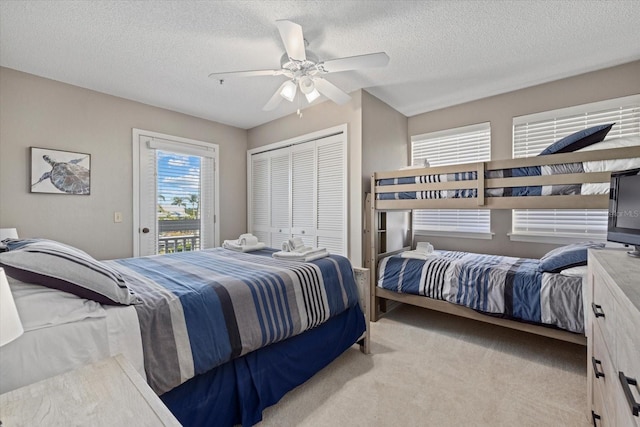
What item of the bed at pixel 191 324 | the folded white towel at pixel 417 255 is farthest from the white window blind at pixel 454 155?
the bed at pixel 191 324

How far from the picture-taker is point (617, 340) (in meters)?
0.86

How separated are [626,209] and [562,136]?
1.95 m

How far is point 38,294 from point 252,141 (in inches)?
146

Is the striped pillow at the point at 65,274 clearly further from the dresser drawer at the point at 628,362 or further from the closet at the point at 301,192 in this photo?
the closet at the point at 301,192

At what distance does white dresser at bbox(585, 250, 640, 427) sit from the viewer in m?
0.68

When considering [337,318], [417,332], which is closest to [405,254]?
[417,332]

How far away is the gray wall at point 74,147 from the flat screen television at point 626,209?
419 centimetres

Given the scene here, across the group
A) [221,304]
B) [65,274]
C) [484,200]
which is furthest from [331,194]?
[65,274]

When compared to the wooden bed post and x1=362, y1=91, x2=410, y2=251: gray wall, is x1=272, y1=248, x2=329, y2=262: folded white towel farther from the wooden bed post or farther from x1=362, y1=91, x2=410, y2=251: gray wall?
x1=362, y1=91, x2=410, y2=251: gray wall

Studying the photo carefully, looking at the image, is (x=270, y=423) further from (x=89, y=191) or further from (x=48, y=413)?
(x=89, y=191)

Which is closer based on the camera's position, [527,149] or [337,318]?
[337,318]

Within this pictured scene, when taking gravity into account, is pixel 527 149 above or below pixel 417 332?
above

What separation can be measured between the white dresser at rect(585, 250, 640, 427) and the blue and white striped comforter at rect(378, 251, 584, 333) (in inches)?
31.5

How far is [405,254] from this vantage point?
10.1ft
